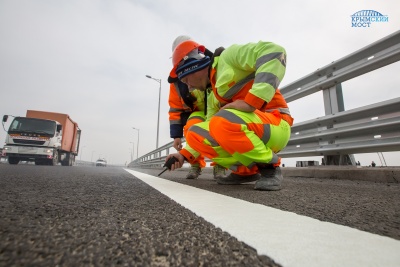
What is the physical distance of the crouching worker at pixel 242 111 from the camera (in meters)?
1.98

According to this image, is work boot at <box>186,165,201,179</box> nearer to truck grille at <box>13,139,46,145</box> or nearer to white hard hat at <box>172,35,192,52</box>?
white hard hat at <box>172,35,192,52</box>

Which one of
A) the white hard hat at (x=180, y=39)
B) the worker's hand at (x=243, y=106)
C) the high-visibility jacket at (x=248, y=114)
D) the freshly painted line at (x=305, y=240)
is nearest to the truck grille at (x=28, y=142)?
the white hard hat at (x=180, y=39)

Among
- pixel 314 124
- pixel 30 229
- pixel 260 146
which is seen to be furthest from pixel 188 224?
pixel 314 124

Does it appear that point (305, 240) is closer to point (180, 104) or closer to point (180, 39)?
point (180, 39)

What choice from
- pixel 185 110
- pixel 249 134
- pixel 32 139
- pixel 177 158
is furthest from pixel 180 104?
pixel 32 139

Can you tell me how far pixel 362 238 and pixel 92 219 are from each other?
0.91 meters

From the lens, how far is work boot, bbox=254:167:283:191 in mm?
1976

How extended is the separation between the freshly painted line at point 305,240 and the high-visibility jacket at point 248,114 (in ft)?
3.51

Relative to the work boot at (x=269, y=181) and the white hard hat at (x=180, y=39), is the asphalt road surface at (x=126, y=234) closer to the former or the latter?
the work boot at (x=269, y=181)

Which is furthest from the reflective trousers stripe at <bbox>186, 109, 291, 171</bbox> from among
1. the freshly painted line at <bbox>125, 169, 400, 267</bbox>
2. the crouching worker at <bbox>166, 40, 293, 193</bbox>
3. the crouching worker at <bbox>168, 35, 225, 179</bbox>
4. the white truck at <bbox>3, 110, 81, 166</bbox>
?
the white truck at <bbox>3, 110, 81, 166</bbox>

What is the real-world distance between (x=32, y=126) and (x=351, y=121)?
39.5 ft

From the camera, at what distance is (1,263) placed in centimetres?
46

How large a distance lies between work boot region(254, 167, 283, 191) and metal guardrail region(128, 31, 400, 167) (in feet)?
4.85

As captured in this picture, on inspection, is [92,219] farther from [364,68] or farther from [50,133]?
[50,133]
